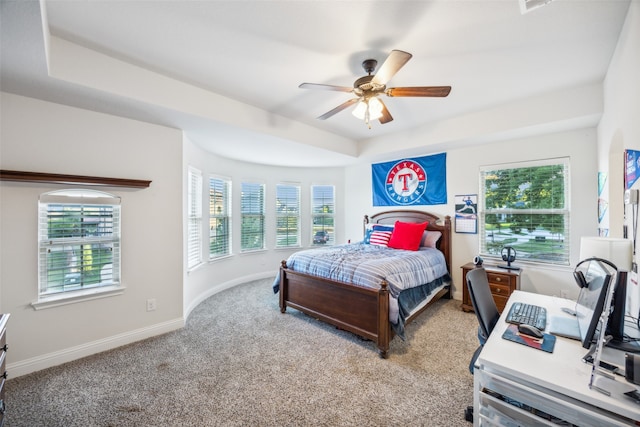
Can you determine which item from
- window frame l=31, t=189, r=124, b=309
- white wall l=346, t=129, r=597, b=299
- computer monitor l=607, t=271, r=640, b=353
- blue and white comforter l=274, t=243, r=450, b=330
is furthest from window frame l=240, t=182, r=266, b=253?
computer monitor l=607, t=271, r=640, b=353

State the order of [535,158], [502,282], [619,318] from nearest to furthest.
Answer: [619,318], [502,282], [535,158]

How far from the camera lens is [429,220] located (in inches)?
167

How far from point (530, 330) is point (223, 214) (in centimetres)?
426

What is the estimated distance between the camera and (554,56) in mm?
2162

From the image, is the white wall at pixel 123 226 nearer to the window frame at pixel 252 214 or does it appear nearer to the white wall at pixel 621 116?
the window frame at pixel 252 214

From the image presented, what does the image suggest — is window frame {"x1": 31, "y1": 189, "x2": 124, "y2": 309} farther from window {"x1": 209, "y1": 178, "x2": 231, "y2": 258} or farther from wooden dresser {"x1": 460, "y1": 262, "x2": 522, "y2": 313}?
wooden dresser {"x1": 460, "y1": 262, "x2": 522, "y2": 313}

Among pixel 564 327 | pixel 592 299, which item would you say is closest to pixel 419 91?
pixel 592 299

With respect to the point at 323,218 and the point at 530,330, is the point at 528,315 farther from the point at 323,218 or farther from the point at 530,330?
the point at 323,218

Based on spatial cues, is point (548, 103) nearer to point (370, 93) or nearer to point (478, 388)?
point (370, 93)

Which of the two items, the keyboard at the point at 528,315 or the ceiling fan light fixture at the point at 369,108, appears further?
the ceiling fan light fixture at the point at 369,108

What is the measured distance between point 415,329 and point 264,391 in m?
1.80

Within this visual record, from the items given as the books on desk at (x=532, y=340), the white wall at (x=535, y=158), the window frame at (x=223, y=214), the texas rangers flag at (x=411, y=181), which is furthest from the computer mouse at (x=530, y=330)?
the window frame at (x=223, y=214)

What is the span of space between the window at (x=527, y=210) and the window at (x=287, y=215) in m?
3.35

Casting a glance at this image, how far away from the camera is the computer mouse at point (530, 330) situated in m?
1.30
